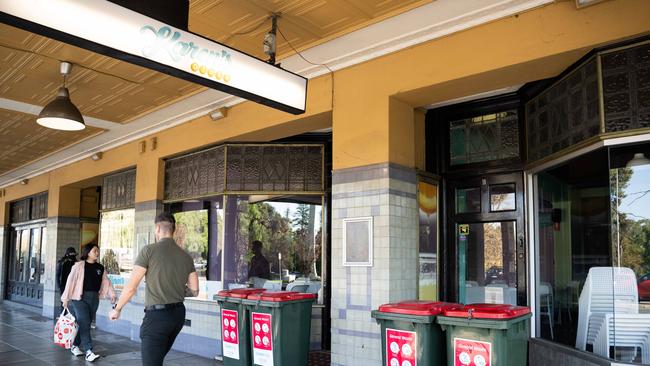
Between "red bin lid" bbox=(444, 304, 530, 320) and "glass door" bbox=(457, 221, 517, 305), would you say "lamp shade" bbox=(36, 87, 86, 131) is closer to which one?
"glass door" bbox=(457, 221, 517, 305)

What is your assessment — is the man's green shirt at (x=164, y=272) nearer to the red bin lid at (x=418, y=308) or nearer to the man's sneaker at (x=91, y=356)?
the red bin lid at (x=418, y=308)

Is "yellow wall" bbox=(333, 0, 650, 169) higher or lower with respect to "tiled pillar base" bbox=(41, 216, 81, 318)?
higher

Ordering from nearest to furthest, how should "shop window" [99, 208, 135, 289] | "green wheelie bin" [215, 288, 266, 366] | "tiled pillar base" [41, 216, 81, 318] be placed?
"green wheelie bin" [215, 288, 266, 366], "shop window" [99, 208, 135, 289], "tiled pillar base" [41, 216, 81, 318]

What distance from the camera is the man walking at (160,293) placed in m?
4.58

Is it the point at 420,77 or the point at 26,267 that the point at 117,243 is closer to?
the point at 26,267

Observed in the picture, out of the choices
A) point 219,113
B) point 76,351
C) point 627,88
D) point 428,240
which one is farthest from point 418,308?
point 76,351

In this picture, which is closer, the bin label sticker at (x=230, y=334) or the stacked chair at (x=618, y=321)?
the stacked chair at (x=618, y=321)

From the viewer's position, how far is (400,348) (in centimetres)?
475

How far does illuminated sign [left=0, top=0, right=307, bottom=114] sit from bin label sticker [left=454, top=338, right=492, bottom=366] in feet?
8.64

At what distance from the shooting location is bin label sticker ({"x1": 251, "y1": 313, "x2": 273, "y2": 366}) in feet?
19.5

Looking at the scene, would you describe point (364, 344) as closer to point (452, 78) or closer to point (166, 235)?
point (166, 235)

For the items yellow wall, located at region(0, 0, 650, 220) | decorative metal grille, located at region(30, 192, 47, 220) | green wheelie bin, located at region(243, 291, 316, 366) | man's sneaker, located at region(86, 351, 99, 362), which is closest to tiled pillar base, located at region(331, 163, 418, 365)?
yellow wall, located at region(0, 0, 650, 220)

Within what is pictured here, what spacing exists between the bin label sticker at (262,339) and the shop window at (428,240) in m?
1.80

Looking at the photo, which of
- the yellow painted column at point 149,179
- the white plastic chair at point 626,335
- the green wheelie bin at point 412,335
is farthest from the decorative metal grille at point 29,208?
the white plastic chair at point 626,335
